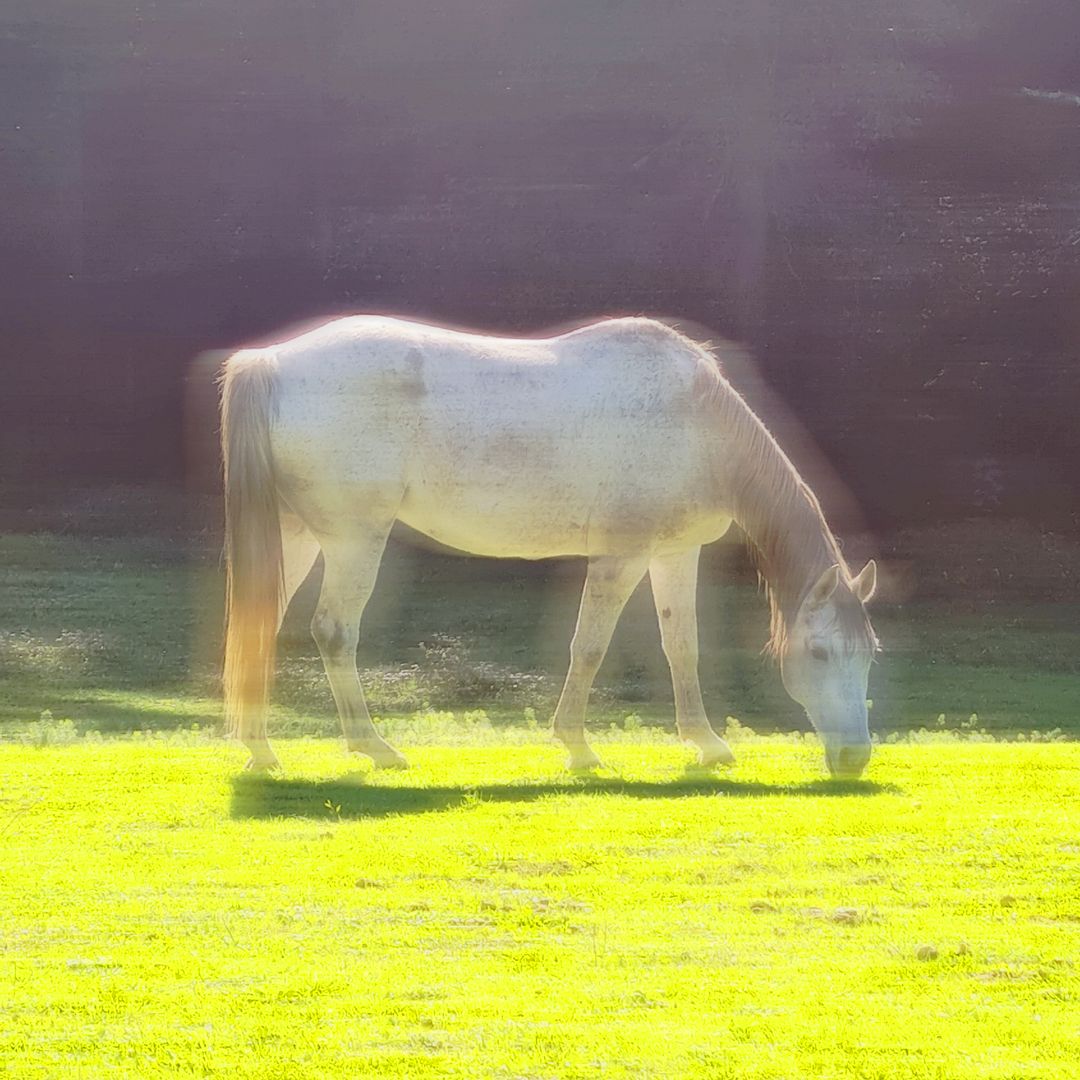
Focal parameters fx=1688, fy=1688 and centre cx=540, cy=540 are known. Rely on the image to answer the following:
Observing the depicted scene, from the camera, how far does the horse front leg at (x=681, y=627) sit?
25.3 ft

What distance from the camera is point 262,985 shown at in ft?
12.0

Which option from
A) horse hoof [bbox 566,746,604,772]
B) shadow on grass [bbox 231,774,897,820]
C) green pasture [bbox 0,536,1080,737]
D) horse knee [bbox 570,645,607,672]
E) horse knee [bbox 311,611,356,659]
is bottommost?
green pasture [bbox 0,536,1080,737]

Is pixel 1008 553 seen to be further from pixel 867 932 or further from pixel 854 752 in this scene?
pixel 867 932

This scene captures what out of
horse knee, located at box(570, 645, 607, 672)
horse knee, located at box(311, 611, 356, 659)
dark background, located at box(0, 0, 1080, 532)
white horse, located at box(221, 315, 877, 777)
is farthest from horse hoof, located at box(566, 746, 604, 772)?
dark background, located at box(0, 0, 1080, 532)

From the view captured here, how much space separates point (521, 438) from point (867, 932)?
3.45 m

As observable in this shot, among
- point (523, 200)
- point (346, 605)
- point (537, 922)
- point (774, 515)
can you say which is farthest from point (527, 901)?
point (523, 200)

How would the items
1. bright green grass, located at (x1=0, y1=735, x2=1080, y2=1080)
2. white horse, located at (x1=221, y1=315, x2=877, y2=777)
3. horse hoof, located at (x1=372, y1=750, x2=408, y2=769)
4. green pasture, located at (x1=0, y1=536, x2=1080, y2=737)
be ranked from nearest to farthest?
bright green grass, located at (x1=0, y1=735, x2=1080, y2=1080) → white horse, located at (x1=221, y1=315, x2=877, y2=777) → horse hoof, located at (x1=372, y1=750, x2=408, y2=769) → green pasture, located at (x1=0, y1=536, x2=1080, y2=737)

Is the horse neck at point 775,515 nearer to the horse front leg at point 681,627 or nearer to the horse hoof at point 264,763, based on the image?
the horse front leg at point 681,627

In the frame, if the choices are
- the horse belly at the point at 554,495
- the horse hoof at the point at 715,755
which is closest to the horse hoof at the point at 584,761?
the horse hoof at the point at 715,755

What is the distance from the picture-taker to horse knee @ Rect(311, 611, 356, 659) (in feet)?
23.4

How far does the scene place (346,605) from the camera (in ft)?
23.4

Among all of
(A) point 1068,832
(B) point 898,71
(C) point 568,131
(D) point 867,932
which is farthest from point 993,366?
(D) point 867,932

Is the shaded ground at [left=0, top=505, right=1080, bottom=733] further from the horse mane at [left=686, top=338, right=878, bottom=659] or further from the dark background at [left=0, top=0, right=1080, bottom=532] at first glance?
Answer: the horse mane at [left=686, top=338, right=878, bottom=659]

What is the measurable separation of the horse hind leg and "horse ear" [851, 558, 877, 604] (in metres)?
2.02
